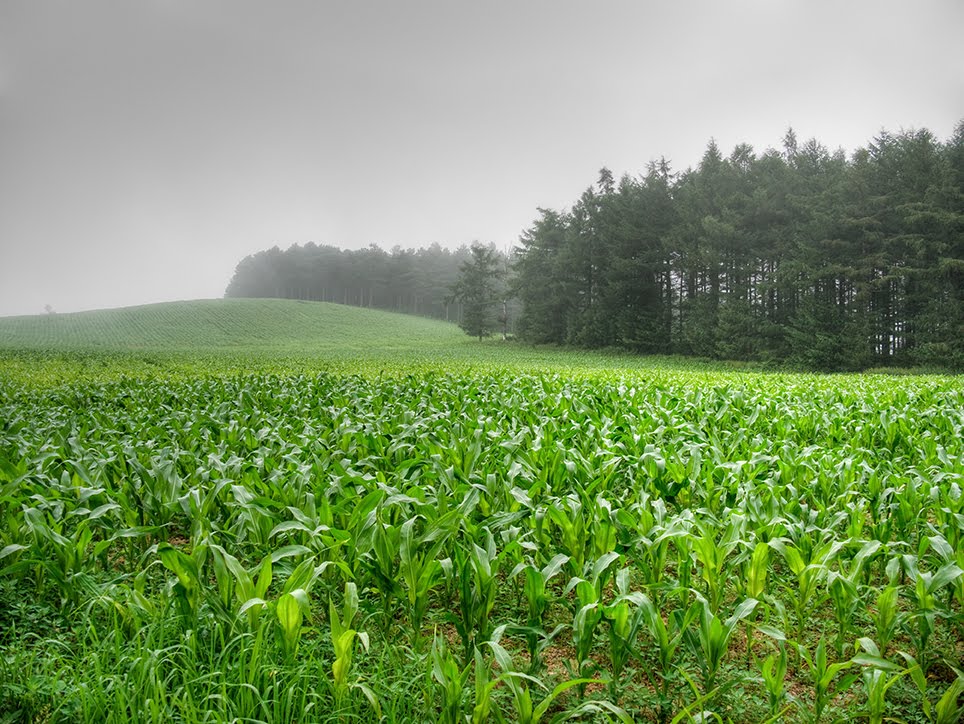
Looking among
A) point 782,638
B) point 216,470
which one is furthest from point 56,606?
point 782,638

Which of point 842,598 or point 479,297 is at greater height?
point 479,297

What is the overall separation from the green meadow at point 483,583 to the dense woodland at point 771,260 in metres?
26.9

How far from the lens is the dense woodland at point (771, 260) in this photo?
27.5 meters

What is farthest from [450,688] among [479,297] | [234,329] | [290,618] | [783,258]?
[234,329]

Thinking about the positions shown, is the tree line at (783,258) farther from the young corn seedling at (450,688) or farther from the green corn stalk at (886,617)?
the young corn seedling at (450,688)

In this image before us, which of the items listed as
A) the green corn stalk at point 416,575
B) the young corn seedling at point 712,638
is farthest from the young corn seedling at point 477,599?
the young corn seedling at point 712,638

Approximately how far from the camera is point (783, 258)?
34094 mm

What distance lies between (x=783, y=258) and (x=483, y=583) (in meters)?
37.8

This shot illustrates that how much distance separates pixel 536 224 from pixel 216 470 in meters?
55.5

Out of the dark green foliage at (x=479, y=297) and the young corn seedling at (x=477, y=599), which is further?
the dark green foliage at (x=479, y=297)

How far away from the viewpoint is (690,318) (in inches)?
1510

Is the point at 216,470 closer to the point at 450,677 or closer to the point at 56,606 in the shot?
the point at 56,606

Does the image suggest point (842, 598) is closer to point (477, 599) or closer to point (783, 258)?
point (477, 599)

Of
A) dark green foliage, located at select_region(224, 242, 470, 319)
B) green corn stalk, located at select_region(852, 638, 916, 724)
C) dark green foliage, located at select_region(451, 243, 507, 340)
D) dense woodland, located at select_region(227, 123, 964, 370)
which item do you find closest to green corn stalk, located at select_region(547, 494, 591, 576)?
green corn stalk, located at select_region(852, 638, 916, 724)
